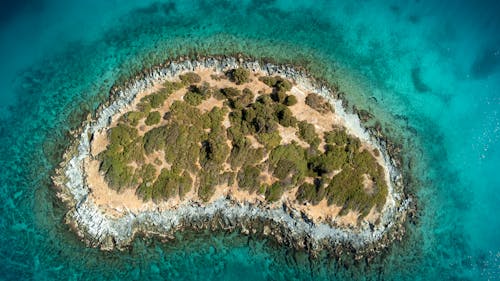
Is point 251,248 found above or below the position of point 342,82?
below

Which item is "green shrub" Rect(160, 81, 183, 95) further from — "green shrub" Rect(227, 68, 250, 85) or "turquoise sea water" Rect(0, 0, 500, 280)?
"green shrub" Rect(227, 68, 250, 85)

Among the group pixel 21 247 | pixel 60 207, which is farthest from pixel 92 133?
pixel 21 247

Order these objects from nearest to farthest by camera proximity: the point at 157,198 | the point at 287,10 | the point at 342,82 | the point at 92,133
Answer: the point at 157,198 → the point at 92,133 → the point at 342,82 → the point at 287,10

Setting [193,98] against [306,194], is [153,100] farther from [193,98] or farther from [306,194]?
[306,194]

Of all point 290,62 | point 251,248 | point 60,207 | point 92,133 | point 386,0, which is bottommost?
point 60,207

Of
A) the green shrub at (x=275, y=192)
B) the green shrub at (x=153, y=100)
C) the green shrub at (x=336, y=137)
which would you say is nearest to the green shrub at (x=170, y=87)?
the green shrub at (x=153, y=100)

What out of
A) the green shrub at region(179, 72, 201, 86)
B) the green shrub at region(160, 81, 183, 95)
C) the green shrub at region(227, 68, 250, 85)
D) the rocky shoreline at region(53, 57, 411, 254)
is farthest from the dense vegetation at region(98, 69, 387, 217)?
the rocky shoreline at region(53, 57, 411, 254)

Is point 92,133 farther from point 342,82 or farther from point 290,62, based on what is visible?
point 342,82

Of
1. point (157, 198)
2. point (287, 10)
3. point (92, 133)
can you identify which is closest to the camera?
point (157, 198)

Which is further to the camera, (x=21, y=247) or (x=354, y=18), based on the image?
(x=354, y=18)
